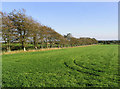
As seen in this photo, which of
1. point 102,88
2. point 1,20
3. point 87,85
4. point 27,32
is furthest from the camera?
point 27,32

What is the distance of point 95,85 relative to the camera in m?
4.78

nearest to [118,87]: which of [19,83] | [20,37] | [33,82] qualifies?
[33,82]

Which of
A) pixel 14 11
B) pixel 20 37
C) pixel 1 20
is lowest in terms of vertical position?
pixel 20 37

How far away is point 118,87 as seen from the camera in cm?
458

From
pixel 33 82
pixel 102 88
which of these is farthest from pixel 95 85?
pixel 33 82

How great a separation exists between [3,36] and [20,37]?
445cm

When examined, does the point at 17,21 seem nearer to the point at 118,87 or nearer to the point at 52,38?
the point at 52,38

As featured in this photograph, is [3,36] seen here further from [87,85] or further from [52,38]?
[52,38]

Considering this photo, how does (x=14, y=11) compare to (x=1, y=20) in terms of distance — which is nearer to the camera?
(x=1, y=20)

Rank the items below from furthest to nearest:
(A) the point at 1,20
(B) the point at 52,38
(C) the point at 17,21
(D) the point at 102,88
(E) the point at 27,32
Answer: (B) the point at 52,38
(E) the point at 27,32
(C) the point at 17,21
(A) the point at 1,20
(D) the point at 102,88

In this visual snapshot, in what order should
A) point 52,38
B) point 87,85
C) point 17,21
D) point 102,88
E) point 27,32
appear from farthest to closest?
point 52,38
point 27,32
point 17,21
point 87,85
point 102,88

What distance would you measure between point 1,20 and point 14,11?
6.17 m

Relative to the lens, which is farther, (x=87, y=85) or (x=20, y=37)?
(x=20, y=37)

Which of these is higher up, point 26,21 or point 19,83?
point 26,21
